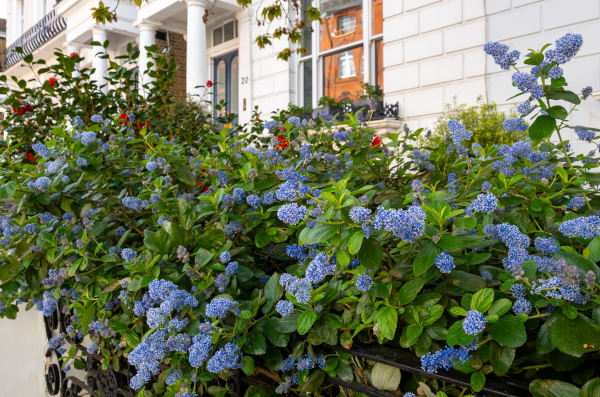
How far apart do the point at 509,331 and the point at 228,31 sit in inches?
457

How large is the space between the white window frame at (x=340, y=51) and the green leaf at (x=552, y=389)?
7569mm

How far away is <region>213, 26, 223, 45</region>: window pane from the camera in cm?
1145

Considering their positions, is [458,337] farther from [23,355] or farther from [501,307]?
[23,355]

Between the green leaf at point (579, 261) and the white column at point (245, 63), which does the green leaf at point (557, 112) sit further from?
the white column at point (245, 63)

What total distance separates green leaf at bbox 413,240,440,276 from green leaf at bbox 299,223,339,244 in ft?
0.56

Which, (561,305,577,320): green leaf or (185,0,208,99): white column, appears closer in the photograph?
(561,305,577,320): green leaf

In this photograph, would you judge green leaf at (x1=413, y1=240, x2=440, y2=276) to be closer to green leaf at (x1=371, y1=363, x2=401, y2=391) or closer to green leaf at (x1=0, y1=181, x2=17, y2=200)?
green leaf at (x1=371, y1=363, x2=401, y2=391)

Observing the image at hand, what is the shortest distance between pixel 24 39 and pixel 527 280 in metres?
26.7

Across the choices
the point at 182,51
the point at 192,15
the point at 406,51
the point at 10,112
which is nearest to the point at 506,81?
the point at 406,51

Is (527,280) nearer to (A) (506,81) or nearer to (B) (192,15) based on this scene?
(A) (506,81)

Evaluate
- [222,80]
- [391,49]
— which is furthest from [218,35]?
[391,49]

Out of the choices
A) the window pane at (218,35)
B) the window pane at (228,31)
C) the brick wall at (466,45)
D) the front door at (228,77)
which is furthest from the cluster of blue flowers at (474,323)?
the window pane at (218,35)

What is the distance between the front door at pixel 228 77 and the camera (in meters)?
11.4

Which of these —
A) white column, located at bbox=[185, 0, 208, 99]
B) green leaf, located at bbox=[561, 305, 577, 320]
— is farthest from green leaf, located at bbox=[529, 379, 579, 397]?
white column, located at bbox=[185, 0, 208, 99]
